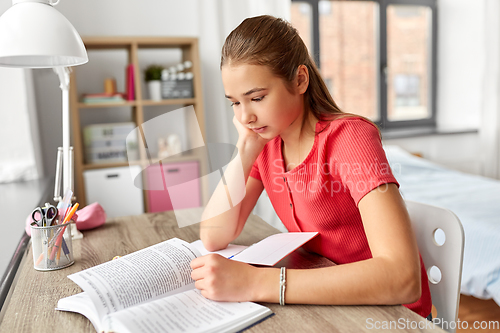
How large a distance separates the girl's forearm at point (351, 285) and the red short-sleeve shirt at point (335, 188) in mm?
155

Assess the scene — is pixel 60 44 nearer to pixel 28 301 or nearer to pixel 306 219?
pixel 28 301

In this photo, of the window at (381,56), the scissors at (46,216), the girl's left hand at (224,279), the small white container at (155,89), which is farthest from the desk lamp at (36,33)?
the window at (381,56)

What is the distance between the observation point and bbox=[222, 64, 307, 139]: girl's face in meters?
0.88

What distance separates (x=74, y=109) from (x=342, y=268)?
7.28ft

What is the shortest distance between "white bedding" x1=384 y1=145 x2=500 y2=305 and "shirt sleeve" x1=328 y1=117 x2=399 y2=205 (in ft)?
0.95

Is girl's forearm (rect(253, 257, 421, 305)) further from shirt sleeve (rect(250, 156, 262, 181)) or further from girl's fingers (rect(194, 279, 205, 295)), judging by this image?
shirt sleeve (rect(250, 156, 262, 181))

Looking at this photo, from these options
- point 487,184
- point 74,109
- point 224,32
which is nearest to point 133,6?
point 224,32

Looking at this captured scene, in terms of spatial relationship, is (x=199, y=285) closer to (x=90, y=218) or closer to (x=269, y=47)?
(x=269, y=47)

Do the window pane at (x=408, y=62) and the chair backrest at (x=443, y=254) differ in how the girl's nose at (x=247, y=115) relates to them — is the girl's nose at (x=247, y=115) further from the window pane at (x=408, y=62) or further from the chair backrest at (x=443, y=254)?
the window pane at (x=408, y=62)

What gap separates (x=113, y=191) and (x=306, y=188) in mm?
1881

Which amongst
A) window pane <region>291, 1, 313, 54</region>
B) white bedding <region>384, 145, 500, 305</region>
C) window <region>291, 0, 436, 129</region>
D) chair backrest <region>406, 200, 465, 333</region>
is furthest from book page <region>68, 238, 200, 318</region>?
window <region>291, 0, 436, 129</region>

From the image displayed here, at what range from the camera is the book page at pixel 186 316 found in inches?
23.5

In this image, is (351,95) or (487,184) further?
(351,95)

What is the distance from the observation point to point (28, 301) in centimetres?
75
